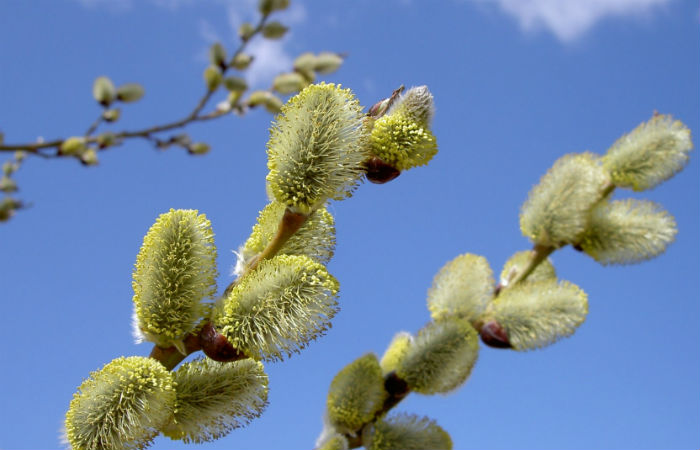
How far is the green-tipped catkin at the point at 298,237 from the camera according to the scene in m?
1.55

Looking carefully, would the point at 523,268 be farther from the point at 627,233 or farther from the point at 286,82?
the point at 286,82

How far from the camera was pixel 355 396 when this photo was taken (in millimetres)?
2209

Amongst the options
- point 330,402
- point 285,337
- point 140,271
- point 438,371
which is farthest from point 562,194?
point 140,271

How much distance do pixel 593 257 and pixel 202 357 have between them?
1.61 m

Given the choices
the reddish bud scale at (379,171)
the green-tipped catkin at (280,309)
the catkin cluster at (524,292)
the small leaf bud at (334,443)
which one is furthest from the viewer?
the catkin cluster at (524,292)

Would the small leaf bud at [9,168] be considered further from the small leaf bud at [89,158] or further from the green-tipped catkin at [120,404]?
the green-tipped catkin at [120,404]

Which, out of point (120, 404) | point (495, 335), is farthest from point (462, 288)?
point (120, 404)

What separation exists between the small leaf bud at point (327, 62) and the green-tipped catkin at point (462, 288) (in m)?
1.85

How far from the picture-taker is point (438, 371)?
89.0 inches

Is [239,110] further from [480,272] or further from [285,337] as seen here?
[480,272]

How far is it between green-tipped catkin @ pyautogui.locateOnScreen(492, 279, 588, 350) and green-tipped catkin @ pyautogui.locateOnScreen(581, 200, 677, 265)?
0.23 m

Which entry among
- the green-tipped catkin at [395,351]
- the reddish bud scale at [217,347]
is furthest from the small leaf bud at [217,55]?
the green-tipped catkin at [395,351]

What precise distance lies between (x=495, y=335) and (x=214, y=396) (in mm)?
1206

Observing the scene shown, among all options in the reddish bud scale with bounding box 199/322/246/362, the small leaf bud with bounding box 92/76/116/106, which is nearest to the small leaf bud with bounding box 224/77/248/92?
the small leaf bud with bounding box 92/76/116/106
